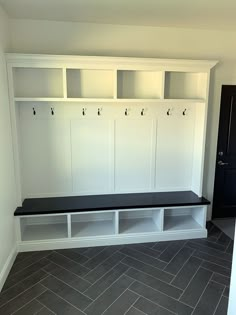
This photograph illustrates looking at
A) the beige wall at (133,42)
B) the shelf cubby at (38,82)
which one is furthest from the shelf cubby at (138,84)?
the shelf cubby at (38,82)

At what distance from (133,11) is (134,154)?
173cm

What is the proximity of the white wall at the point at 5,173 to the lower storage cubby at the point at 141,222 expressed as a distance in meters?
1.36

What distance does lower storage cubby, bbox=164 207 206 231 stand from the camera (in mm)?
3576

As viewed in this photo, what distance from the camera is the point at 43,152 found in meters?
3.45

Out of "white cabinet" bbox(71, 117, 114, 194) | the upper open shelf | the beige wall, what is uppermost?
the beige wall

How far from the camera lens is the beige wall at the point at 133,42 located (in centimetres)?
315

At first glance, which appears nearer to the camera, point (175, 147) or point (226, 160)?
point (175, 147)

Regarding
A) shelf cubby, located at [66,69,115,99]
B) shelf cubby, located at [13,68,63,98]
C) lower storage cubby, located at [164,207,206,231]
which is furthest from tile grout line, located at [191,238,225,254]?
shelf cubby, located at [13,68,63,98]

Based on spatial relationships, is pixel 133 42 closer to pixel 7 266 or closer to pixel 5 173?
pixel 5 173

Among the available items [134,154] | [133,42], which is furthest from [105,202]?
[133,42]

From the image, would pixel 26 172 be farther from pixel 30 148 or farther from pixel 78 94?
pixel 78 94

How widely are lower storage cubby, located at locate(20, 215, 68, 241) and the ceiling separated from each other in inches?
96.3

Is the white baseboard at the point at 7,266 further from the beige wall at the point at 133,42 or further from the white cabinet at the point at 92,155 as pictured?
the beige wall at the point at 133,42

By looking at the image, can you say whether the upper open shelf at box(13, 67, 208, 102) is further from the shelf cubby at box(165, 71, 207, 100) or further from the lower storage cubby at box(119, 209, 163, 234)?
the lower storage cubby at box(119, 209, 163, 234)
